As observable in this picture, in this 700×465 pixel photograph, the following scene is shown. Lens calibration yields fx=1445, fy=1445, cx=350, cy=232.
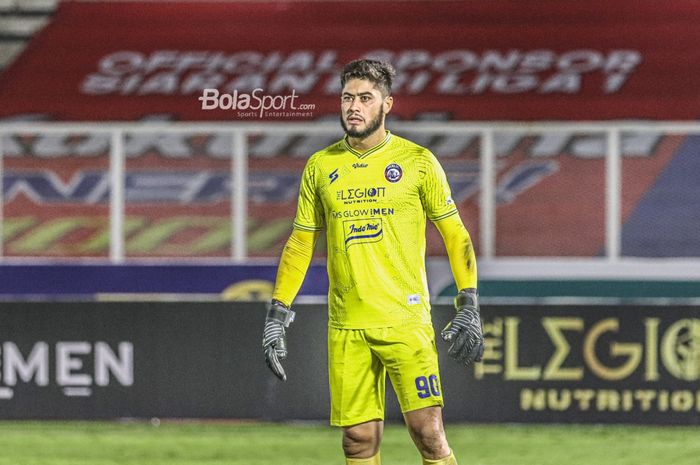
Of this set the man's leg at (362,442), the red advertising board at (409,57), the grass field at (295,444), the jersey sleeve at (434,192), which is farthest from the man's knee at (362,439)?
the red advertising board at (409,57)

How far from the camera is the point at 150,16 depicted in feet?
48.9

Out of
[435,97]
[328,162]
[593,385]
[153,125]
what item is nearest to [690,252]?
[435,97]

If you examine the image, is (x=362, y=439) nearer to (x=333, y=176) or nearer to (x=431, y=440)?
(x=431, y=440)

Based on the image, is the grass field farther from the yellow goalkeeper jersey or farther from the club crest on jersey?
the club crest on jersey

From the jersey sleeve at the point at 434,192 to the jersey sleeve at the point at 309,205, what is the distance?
0.42 metres

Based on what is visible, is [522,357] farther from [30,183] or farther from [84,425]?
[30,183]

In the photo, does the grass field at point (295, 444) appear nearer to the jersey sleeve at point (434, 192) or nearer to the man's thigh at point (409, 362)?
the man's thigh at point (409, 362)

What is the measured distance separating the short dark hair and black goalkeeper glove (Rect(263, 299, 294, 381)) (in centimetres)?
92

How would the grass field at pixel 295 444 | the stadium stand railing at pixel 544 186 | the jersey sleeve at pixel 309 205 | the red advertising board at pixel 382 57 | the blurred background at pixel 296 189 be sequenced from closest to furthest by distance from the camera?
the jersey sleeve at pixel 309 205
the grass field at pixel 295 444
the blurred background at pixel 296 189
the stadium stand railing at pixel 544 186
the red advertising board at pixel 382 57

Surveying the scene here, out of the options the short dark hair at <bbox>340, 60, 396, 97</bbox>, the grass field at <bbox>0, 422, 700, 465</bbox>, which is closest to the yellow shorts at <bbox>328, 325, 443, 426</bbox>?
the short dark hair at <bbox>340, 60, 396, 97</bbox>

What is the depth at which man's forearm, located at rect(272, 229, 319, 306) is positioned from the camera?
5.68 m

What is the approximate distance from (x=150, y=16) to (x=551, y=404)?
725 cm

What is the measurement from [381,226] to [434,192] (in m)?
0.25

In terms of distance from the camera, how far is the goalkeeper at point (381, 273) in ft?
18.0
